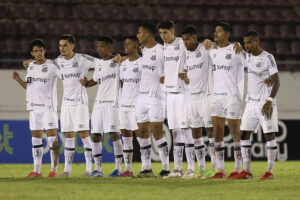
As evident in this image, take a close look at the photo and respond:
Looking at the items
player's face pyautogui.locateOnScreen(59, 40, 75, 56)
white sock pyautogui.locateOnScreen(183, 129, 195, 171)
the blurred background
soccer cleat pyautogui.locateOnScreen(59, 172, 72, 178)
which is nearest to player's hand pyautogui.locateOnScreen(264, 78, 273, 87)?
white sock pyautogui.locateOnScreen(183, 129, 195, 171)

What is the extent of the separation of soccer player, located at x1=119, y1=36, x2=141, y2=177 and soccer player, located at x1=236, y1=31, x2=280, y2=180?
5.22 feet

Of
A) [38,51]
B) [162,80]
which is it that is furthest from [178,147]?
[38,51]

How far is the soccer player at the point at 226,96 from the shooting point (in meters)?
8.87

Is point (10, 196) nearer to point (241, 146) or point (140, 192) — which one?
point (140, 192)

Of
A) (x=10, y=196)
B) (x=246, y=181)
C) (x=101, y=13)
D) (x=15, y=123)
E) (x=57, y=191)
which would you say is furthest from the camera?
(x=101, y=13)

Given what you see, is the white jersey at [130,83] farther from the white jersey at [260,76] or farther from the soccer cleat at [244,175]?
the soccer cleat at [244,175]

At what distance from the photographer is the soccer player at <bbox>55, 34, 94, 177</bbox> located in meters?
9.62

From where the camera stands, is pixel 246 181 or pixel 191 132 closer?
pixel 246 181

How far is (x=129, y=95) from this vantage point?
9555 millimetres

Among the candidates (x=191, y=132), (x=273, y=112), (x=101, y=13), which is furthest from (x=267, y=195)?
(x=101, y=13)

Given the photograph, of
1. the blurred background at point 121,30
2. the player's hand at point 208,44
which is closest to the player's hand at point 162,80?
the player's hand at point 208,44

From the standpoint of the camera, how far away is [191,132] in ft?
30.9

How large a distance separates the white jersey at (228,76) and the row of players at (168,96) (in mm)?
13

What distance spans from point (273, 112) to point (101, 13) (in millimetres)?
8085
